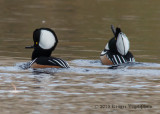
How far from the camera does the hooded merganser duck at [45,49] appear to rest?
1655 cm

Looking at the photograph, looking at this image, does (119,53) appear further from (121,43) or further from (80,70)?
(80,70)

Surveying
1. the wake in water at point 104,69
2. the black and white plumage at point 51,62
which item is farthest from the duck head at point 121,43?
the black and white plumage at point 51,62

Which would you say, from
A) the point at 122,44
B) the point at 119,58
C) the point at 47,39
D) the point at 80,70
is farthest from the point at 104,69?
the point at 47,39

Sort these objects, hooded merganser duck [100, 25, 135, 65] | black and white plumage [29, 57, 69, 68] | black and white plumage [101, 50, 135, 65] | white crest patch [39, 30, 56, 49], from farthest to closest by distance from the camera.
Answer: hooded merganser duck [100, 25, 135, 65] < black and white plumage [101, 50, 135, 65] < white crest patch [39, 30, 56, 49] < black and white plumage [29, 57, 69, 68]

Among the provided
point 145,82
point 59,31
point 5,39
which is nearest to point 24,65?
point 145,82

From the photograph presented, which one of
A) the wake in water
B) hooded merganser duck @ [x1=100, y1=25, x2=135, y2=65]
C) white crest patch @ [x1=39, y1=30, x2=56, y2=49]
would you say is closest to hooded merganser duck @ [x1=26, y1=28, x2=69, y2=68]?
white crest patch @ [x1=39, y1=30, x2=56, y2=49]

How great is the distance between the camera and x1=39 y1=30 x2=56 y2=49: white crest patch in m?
16.7

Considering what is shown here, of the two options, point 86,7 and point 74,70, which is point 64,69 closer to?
point 74,70

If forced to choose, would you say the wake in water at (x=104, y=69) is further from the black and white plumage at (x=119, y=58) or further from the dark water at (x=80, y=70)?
the black and white plumage at (x=119, y=58)

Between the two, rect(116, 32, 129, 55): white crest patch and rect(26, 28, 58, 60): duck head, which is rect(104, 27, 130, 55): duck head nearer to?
rect(116, 32, 129, 55): white crest patch

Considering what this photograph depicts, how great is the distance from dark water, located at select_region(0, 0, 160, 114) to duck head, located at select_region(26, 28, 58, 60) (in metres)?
0.71

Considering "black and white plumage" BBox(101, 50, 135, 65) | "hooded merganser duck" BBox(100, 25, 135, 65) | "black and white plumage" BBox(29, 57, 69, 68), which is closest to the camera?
"black and white plumage" BBox(29, 57, 69, 68)

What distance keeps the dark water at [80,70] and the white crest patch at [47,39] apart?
29.9 inches

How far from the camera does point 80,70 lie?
54.2 ft
